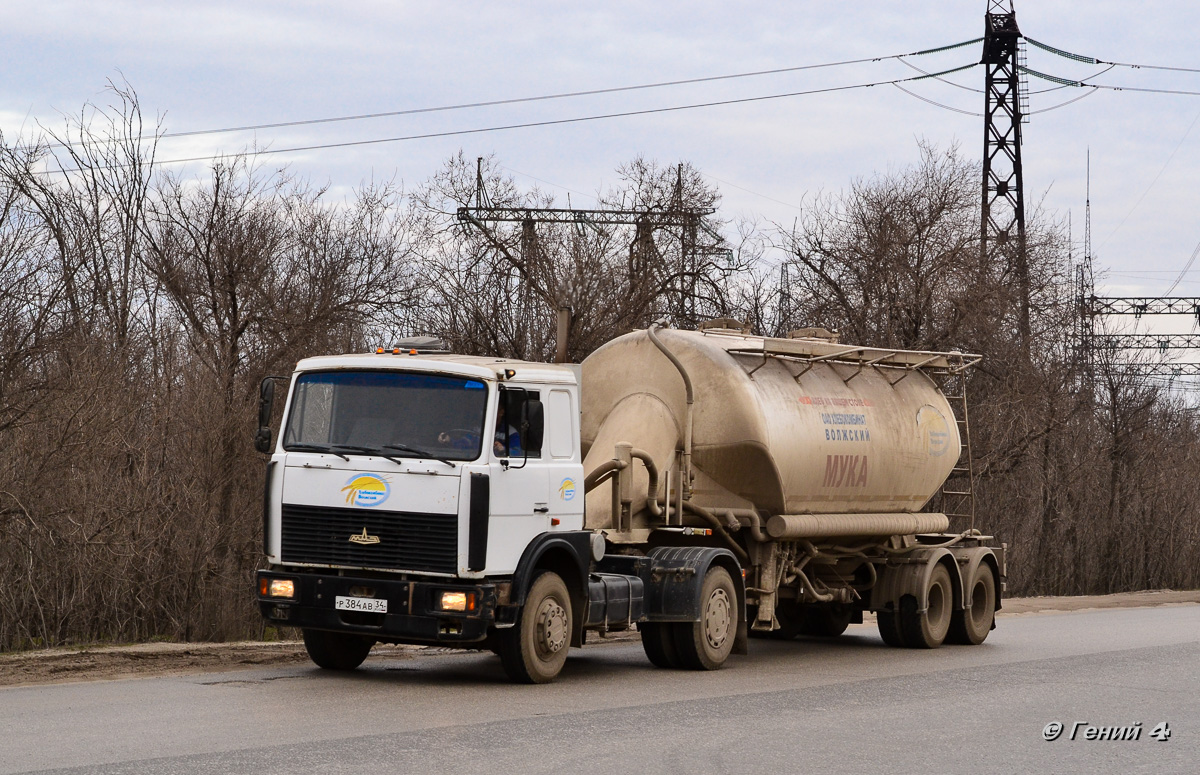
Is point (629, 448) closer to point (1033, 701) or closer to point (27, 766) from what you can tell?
point (1033, 701)

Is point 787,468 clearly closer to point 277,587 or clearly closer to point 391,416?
point 391,416

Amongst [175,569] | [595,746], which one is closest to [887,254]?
[175,569]

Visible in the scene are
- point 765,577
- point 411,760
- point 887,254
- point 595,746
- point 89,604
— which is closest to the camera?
point 411,760

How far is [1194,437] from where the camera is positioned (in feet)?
158

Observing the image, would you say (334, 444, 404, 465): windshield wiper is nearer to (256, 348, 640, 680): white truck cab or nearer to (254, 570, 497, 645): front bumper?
(256, 348, 640, 680): white truck cab

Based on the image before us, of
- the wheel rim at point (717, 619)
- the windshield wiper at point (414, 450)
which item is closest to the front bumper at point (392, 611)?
the windshield wiper at point (414, 450)

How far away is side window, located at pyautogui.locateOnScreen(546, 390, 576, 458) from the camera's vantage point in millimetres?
12711

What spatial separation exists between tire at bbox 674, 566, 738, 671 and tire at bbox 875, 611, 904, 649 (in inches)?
151

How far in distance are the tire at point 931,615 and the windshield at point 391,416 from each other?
26.1 feet

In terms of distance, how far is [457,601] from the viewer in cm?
1143

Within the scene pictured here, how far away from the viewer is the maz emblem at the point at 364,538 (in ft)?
38.3

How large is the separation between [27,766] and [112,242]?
18.7m

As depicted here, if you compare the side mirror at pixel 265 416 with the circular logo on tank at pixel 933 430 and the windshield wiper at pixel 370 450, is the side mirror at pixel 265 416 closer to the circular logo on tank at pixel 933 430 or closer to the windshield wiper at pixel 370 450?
the windshield wiper at pixel 370 450

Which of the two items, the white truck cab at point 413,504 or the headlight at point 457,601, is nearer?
the headlight at point 457,601
